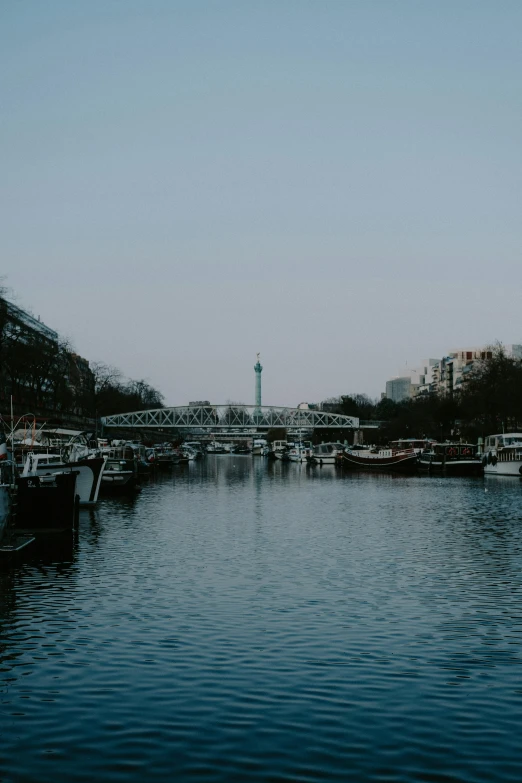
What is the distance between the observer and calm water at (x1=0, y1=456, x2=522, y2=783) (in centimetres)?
1326

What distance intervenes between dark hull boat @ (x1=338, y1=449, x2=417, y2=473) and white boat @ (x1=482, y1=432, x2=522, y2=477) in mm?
12937

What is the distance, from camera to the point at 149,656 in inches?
743

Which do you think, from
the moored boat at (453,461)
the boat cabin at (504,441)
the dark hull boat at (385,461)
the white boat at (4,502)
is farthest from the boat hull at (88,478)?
the dark hull boat at (385,461)

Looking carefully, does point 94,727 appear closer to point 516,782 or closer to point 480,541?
point 516,782

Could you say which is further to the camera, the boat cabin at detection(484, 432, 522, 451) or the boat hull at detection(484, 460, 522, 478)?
the boat cabin at detection(484, 432, 522, 451)

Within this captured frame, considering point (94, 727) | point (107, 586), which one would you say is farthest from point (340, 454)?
point (94, 727)

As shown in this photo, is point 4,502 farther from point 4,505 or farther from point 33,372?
point 33,372

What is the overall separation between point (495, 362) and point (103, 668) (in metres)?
122

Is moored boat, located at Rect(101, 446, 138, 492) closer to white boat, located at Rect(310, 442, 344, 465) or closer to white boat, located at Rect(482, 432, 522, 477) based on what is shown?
white boat, located at Rect(482, 432, 522, 477)

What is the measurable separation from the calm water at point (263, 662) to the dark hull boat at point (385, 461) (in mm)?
93490

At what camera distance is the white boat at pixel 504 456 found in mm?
103250

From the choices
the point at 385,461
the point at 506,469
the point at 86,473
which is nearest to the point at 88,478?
the point at 86,473

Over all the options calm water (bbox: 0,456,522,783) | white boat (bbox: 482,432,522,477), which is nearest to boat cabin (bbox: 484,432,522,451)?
white boat (bbox: 482,432,522,477)

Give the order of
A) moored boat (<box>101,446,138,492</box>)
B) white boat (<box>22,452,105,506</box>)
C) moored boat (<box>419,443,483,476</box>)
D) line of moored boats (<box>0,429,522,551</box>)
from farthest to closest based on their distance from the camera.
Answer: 1. moored boat (<box>419,443,483,476</box>)
2. moored boat (<box>101,446,138,492</box>)
3. white boat (<box>22,452,105,506</box>)
4. line of moored boats (<box>0,429,522,551</box>)
